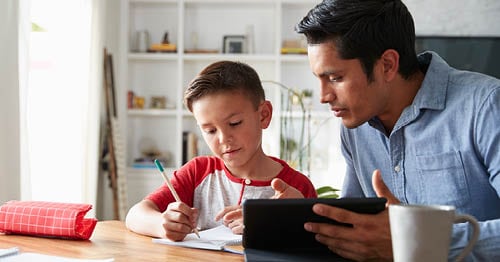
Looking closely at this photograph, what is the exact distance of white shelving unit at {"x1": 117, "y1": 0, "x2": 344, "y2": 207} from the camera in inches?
205

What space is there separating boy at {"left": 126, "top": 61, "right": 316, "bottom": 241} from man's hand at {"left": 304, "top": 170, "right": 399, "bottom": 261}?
359mm

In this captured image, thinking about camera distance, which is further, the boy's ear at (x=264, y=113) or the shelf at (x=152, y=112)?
the shelf at (x=152, y=112)

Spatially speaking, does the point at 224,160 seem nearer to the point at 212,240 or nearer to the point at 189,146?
the point at 212,240

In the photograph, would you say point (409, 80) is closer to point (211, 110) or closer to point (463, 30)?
point (211, 110)

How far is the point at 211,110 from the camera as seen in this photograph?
1.55 metres

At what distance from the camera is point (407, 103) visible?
1.62 meters

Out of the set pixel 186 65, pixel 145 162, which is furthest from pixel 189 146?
pixel 186 65

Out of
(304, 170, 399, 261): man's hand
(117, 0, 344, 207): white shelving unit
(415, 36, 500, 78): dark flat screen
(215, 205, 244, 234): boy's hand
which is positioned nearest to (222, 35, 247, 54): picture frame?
(117, 0, 344, 207): white shelving unit

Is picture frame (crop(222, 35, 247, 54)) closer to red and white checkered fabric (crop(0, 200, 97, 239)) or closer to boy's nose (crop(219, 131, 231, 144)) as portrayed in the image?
boy's nose (crop(219, 131, 231, 144))

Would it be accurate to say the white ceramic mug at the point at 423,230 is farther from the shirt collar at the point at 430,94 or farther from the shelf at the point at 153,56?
the shelf at the point at 153,56

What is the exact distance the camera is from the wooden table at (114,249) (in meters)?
1.17

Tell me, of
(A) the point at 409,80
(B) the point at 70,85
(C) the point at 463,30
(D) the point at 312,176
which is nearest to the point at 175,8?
(B) the point at 70,85

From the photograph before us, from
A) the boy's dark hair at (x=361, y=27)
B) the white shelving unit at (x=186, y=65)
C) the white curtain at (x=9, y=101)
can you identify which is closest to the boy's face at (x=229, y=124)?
the boy's dark hair at (x=361, y=27)

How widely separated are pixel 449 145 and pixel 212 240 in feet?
1.88
